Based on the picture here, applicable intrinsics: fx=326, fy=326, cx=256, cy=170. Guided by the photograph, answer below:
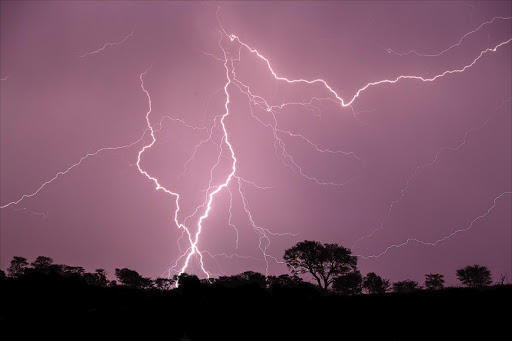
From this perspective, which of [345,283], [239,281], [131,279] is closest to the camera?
[239,281]

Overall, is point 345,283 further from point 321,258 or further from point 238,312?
point 238,312

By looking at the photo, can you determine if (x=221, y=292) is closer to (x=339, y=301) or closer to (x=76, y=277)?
(x=339, y=301)

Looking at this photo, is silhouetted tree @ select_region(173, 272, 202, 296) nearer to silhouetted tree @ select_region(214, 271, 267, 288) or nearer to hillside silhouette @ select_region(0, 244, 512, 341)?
hillside silhouette @ select_region(0, 244, 512, 341)

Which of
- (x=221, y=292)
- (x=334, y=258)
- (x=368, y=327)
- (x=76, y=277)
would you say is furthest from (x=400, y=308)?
(x=334, y=258)

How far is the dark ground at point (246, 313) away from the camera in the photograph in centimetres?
296

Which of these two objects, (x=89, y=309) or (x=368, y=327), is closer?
(x=89, y=309)

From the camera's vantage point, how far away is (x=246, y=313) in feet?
11.2

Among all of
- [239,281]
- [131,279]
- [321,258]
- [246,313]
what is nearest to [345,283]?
[321,258]

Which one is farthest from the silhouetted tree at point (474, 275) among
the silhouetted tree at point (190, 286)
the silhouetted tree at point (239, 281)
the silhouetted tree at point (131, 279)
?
the silhouetted tree at point (190, 286)

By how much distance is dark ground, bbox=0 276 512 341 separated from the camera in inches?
116

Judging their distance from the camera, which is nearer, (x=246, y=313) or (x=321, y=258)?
(x=246, y=313)

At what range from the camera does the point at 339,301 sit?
369 cm

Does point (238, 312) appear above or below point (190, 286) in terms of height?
below

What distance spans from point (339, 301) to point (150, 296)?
7.01 ft
